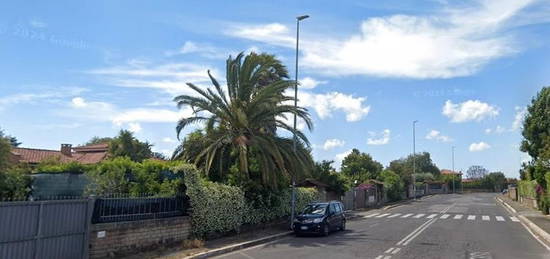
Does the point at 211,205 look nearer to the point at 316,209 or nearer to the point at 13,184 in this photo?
the point at 316,209

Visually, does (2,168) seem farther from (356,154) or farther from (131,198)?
(356,154)

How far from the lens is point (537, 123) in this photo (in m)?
44.0

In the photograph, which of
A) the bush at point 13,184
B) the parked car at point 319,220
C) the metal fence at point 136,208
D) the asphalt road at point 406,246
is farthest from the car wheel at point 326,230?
the bush at point 13,184

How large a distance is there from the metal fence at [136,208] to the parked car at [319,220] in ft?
20.0

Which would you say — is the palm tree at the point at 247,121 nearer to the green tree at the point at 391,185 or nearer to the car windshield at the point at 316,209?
the car windshield at the point at 316,209

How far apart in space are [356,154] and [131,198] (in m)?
53.0

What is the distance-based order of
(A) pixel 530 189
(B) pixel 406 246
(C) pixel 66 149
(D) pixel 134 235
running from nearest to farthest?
(D) pixel 134 235, (B) pixel 406 246, (A) pixel 530 189, (C) pixel 66 149

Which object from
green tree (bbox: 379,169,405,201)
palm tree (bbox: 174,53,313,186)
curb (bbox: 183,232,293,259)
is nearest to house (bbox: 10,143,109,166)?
palm tree (bbox: 174,53,313,186)

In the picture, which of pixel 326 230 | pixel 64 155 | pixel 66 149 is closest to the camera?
pixel 326 230

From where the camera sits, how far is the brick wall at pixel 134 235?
43.8ft

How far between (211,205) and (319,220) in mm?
5452

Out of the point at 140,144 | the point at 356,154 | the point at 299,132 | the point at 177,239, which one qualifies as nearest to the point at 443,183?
the point at 356,154

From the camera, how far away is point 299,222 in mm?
21656

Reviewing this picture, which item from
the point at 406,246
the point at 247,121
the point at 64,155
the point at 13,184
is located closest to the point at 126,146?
the point at 64,155
